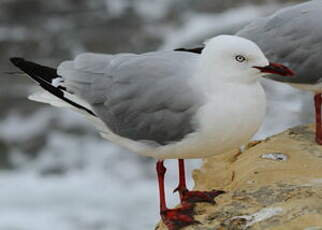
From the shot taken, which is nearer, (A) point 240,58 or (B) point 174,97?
(A) point 240,58

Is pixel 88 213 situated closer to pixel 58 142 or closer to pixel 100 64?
pixel 58 142

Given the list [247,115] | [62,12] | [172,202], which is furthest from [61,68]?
[62,12]

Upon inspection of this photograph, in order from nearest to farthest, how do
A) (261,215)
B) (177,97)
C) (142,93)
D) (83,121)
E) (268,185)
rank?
1. (261,215)
2. (177,97)
3. (142,93)
4. (268,185)
5. (83,121)

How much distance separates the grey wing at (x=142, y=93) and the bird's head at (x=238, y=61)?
0.16 m

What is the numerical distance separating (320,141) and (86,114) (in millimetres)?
1559

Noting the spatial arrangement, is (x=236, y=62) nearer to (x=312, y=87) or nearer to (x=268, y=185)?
(x=268, y=185)

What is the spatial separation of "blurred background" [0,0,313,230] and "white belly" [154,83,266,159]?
4.41 metres

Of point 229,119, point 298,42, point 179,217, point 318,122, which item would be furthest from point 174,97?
point 318,122

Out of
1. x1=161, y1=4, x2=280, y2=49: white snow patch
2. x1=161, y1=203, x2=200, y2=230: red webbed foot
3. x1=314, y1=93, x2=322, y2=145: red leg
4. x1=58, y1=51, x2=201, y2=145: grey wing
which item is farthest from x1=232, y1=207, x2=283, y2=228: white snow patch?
x1=161, y1=4, x2=280, y2=49: white snow patch

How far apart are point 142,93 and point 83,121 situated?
6.42m

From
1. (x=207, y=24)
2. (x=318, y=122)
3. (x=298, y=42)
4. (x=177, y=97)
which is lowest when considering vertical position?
(x=177, y=97)

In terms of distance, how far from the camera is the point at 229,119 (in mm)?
3725

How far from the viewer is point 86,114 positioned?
4.30 metres

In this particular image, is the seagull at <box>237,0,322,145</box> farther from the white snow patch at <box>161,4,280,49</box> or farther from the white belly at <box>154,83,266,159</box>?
the white snow patch at <box>161,4,280,49</box>
